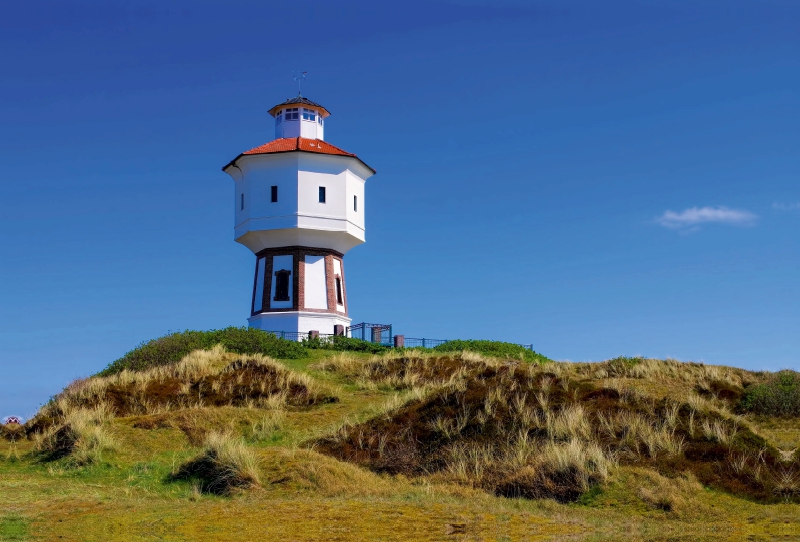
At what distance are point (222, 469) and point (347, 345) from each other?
24.9 m

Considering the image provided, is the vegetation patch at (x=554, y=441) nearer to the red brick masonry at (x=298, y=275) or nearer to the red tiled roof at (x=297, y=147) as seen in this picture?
the red brick masonry at (x=298, y=275)

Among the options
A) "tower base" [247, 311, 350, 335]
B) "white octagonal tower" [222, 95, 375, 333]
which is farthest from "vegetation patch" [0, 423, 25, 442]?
"white octagonal tower" [222, 95, 375, 333]

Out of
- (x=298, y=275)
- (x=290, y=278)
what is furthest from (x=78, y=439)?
(x=290, y=278)

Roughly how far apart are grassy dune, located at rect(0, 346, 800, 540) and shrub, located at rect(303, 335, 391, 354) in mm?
14258

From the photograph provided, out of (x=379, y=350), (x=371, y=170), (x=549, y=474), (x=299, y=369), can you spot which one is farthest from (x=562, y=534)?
(x=371, y=170)

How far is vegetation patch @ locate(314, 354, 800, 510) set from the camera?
42.7ft

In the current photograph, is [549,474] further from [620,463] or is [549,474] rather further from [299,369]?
[299,369]

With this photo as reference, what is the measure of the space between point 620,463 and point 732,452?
1.80m

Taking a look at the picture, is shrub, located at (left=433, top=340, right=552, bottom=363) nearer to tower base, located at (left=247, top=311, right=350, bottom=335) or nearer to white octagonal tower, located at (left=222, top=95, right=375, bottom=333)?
tower base, located at (left=247, top=311, right=350, bottom=335)

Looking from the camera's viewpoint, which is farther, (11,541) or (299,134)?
(299,134)

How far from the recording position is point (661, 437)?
14.5m

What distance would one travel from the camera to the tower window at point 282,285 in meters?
44.5

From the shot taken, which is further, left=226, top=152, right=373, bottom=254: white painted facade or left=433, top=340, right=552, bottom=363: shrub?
left=226, top=152, right=373, bottom=254: white painted facade

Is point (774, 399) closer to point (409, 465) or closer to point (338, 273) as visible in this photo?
point (409, 465)
